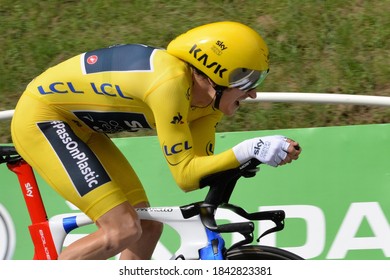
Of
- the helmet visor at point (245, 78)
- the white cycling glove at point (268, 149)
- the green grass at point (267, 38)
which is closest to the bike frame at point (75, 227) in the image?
the white cycling glove at point (268, 149)

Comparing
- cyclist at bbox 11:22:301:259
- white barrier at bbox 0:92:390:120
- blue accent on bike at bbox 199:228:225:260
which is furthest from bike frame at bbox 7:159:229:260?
white barrier at bbox 0:92:390:120

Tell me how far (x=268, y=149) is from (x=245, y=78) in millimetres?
422

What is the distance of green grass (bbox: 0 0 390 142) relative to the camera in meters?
Result: 6.36

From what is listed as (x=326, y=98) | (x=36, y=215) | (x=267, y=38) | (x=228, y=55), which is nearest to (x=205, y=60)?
(x=228, y=55)

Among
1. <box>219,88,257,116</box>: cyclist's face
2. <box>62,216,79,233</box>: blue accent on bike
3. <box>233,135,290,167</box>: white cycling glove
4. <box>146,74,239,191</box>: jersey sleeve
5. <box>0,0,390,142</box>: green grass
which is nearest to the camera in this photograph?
<box>233,135,290,167</box>: white cycling glove

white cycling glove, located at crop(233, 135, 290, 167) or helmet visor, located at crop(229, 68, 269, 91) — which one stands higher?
helmet visor, located at crop(229, 68, 269, 91)

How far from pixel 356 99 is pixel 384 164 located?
0.72 metres

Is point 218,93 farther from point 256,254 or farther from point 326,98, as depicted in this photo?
point 326,98

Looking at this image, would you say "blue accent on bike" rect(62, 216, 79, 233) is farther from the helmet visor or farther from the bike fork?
the helmet visor

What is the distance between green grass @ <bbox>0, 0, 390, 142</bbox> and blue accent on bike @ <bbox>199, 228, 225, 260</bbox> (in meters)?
2.48

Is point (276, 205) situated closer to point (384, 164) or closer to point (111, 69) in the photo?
point (384, 164)

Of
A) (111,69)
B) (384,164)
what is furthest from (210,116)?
(384,164)

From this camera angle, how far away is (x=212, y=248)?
151 inches

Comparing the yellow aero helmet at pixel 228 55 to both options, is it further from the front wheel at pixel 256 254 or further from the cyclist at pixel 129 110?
the front wheel at pixel 256 254
